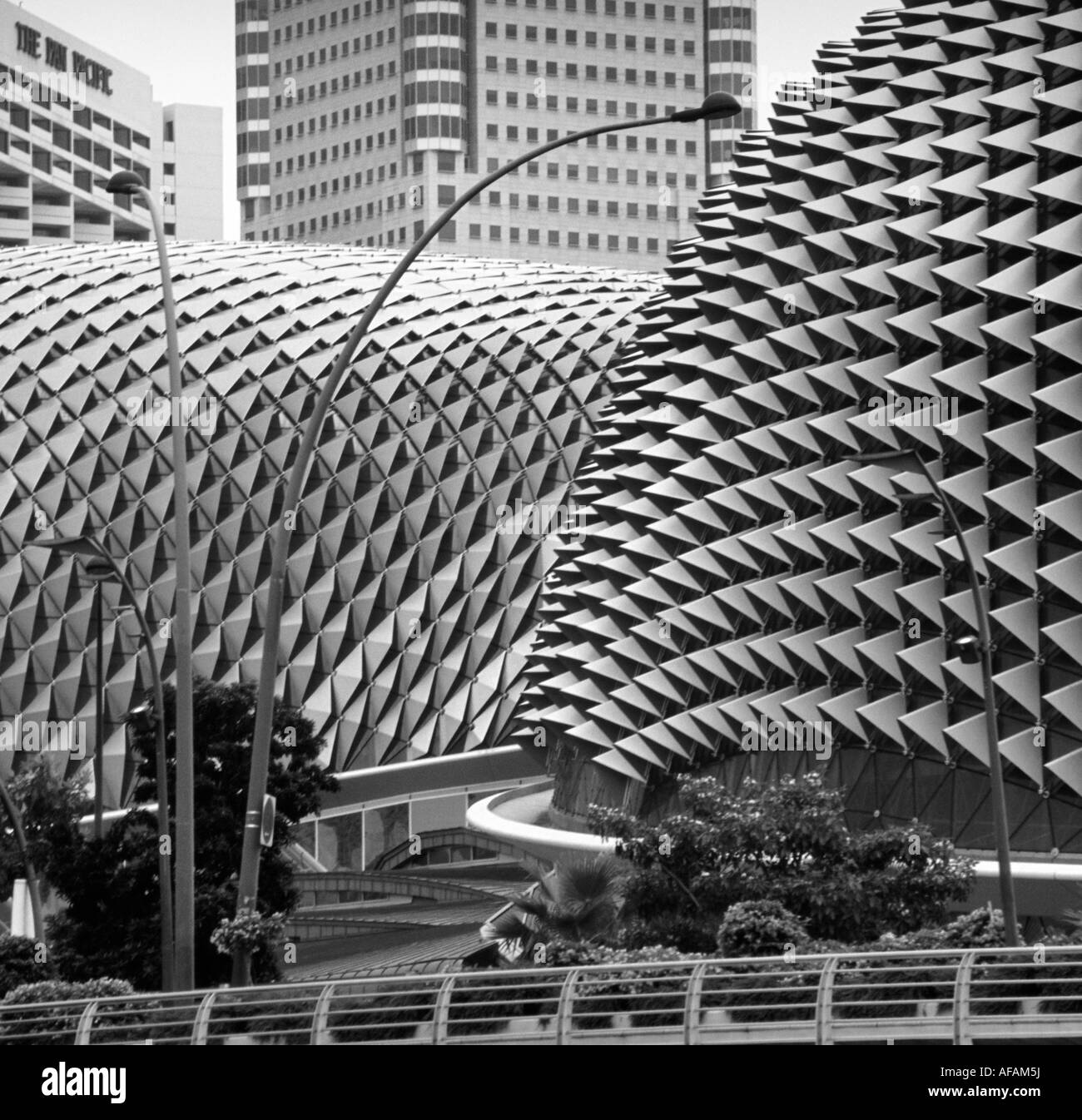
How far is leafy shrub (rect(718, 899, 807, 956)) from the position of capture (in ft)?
80.4

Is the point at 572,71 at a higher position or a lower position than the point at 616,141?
higher

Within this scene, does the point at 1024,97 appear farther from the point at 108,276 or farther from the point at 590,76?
the point at 590,76

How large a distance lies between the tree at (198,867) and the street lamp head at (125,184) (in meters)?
14.3

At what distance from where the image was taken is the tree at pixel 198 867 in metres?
35.1

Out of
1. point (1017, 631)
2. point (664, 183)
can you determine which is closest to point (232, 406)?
point (1017, 631)

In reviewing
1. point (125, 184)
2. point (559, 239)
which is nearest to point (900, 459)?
point (125, 184)

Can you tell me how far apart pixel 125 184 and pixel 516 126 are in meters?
171

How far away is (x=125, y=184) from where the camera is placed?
81.9 feet

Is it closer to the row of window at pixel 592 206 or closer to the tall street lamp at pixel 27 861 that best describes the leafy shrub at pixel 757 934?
the tall street lamp at pixel 27 861

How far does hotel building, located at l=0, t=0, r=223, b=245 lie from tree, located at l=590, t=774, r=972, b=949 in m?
123

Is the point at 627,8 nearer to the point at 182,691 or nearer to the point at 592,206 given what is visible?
the point at 592,206

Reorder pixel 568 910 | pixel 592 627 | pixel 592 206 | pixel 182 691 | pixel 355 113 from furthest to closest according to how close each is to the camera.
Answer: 1. pixel 355 113
2. pixel 592 206
3. pixel 592 627
4. pixel 568 910
5. pixel 182 691

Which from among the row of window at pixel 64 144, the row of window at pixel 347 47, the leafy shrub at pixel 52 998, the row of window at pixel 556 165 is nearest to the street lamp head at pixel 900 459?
the leafy shrub at pixel 52 998

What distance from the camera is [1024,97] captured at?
4534 centimetres
